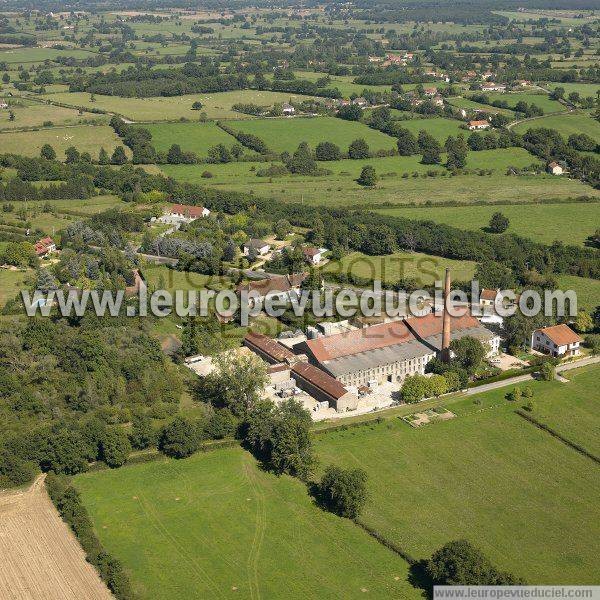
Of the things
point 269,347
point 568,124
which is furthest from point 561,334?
point 568,124

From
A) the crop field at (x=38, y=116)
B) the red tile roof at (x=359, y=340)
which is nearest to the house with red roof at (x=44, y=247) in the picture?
the red tile roof at (x=359, y=340)

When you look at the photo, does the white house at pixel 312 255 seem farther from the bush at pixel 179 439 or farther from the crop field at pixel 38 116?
the crop field at pixel 38 116

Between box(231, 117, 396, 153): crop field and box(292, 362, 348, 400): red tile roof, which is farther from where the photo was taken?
box(231, 117, 396, 153): crop field

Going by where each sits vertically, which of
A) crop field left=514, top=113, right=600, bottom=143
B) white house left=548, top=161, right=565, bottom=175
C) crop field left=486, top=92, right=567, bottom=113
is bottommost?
white house left=548, top=161, right=565, bottom=175

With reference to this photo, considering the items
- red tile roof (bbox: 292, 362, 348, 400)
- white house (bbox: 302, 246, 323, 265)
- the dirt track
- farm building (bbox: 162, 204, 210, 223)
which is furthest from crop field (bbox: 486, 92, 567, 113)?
the dirt track

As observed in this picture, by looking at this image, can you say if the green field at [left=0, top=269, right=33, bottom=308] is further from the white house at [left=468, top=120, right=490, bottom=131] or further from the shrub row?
the white house at [left=468, top=120, right=490, bottom=131]

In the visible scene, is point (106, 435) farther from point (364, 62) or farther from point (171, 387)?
point (364, 62)

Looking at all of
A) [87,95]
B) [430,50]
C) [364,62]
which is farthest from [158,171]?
[430,50]

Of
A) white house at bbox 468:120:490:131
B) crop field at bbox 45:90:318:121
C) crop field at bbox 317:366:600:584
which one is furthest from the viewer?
crop field at bbox 45:90:318:121
